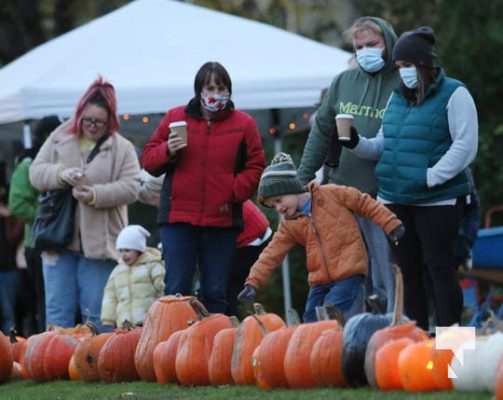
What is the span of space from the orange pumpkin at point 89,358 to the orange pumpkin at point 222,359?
47.6 inches

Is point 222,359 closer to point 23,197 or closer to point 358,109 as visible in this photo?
point 358,109

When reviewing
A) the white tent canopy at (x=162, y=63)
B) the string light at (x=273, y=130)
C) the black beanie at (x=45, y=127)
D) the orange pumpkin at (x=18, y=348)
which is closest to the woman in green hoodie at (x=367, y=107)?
the orange pumpkin at (x=18, y=348)

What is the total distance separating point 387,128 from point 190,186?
4.58 feet

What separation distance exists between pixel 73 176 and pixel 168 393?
3.83 meters

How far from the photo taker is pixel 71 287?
467 inches

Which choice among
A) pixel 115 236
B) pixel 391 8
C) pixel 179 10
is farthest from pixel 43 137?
pixel 391 8

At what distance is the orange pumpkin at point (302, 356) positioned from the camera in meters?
7.89

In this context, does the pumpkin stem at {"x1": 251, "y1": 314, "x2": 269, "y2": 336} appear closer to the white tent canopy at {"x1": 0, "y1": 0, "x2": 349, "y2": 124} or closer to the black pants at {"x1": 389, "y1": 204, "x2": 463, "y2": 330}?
the black pants at {"x1": 389, "y1": 204, "x2": 463, "y2": 330}

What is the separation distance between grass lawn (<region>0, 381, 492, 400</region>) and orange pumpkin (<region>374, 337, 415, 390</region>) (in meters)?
0.07

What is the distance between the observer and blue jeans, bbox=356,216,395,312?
1012cm

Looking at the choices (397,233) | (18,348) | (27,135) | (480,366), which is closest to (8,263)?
(27,135)

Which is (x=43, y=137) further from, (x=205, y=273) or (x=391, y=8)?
(x=391, y=8)

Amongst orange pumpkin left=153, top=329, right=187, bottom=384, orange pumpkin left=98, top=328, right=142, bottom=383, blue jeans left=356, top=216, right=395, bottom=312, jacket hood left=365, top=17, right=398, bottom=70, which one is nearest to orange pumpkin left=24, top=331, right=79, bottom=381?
orange pumpkin left=98, top=328, right=142, bottom=383

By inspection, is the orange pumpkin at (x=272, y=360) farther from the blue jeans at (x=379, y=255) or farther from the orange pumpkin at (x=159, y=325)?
the blue jeans at (x=379, y=255)
